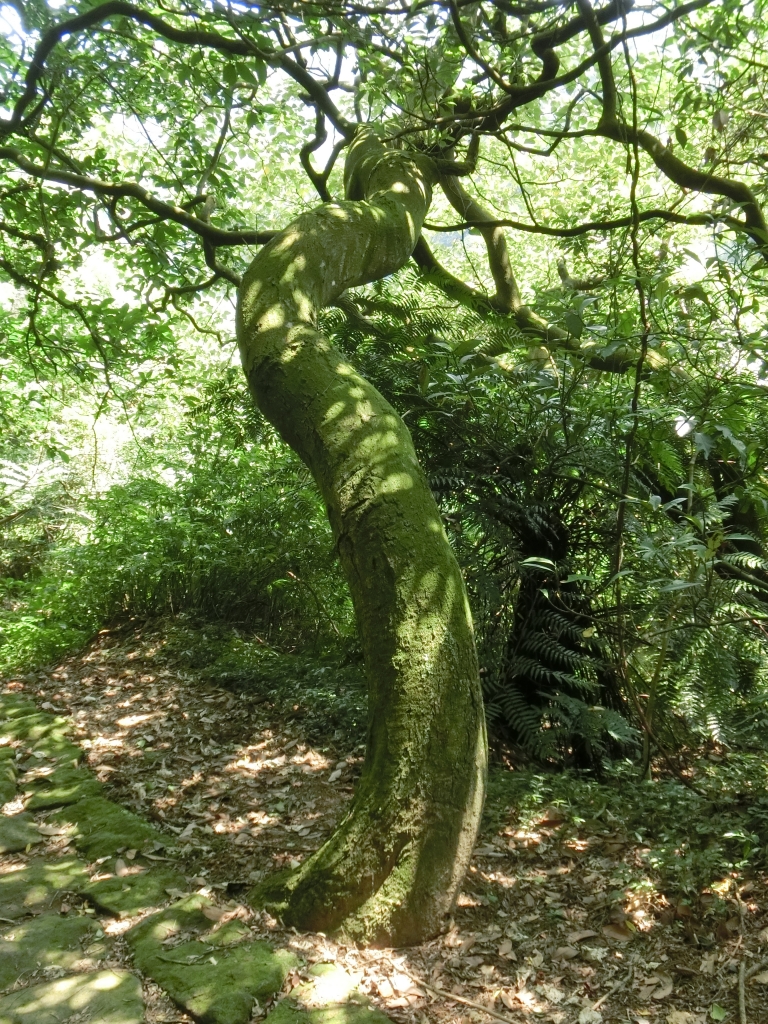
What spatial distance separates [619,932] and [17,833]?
2648 millimetres

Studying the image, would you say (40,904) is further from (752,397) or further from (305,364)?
(752,397)

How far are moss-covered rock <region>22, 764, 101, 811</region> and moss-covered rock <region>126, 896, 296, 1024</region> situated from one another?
51.9 inches

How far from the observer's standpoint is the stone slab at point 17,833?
3244mm

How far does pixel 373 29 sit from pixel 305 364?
116 inches

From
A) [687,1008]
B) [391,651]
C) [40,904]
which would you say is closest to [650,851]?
[687,1008]

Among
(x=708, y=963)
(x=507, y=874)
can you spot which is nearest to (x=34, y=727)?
(x=507, y=874)

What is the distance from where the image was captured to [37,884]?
9.46 ft

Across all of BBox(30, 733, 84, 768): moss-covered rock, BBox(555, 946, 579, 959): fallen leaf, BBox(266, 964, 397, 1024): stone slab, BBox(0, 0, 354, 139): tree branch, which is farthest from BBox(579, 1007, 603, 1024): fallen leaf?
BBox(0, 0, 354, 139): tree branch

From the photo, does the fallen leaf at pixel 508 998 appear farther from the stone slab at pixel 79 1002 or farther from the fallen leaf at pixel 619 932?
the stone slab at pixel 79 1002

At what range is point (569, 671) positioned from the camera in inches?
165

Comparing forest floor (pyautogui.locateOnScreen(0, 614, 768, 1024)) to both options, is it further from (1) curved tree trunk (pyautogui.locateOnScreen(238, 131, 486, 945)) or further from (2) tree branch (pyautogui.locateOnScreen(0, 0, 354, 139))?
(2) tree branch (pyautogui.locateOnScreen(0, 0, 354, 139))

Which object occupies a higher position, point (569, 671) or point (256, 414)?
point (256, 414)

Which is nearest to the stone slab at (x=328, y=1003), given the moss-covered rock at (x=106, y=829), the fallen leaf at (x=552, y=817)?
the moss-covered rock at (x=106, y=829)

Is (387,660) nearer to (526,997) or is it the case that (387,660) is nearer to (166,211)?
(526,997)
